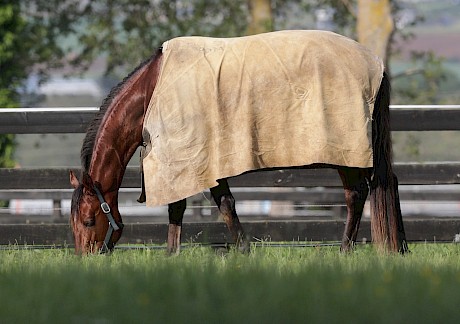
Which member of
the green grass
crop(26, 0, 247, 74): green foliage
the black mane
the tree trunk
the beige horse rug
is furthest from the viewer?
crop(26, 0, 247, 74): green foliage

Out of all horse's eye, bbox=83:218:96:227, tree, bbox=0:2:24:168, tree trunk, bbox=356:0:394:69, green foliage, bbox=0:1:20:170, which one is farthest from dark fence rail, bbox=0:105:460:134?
tree, bbox=0:2:24:168

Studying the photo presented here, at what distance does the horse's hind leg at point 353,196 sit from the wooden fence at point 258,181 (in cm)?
102

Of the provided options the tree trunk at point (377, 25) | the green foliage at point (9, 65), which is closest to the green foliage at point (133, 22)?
the green foliage at point (9, 65)

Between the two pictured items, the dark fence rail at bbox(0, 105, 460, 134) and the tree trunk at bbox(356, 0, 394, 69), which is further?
the tree trunk at bbox(356, 0, 394, 69)

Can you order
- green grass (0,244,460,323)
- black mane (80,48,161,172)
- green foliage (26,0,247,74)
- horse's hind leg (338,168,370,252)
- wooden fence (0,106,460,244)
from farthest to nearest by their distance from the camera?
green foliage (26,0,247,74) < wooden fence (0,106,460,244) < horse's hind leg (338,168,370,252) < black mane (80,48,161,172) < green grass (0,244,460,323)

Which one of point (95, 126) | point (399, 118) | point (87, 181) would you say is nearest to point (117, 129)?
point (95, 126)

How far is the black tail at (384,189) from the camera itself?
27.8 ft

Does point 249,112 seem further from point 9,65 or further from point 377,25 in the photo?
point 9,65

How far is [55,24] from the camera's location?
28.7 m

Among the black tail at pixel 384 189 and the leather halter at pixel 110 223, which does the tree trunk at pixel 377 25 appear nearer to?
the black tail at pixel 384 189

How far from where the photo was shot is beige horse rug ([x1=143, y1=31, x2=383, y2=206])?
27.0 ft

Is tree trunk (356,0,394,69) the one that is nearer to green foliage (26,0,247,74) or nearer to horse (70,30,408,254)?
horse (70,30,408,254)

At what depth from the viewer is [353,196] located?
8734 millimetres

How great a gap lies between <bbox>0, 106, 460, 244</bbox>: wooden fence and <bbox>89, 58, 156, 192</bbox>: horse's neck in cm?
136
